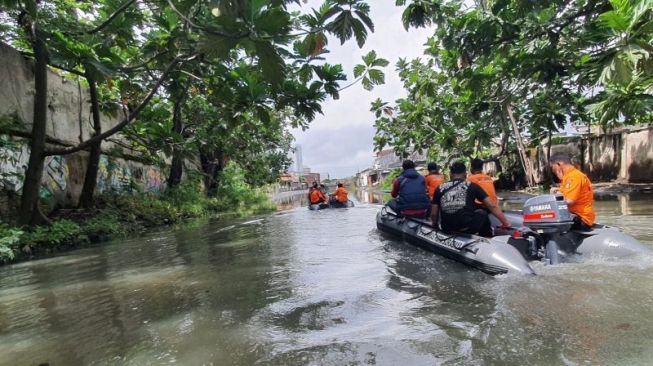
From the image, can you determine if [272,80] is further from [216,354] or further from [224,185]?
[224,185]

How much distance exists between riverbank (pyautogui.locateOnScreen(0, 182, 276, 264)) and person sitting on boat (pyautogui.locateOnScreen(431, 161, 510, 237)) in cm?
748

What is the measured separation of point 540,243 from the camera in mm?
5992


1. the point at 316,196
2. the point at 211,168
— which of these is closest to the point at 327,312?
the point at 316,196

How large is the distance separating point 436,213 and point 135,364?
5.00 m

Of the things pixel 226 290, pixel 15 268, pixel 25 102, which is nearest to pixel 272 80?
pixel 226 290

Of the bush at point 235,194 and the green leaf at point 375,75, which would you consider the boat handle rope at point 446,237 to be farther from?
the bush at point 235,194

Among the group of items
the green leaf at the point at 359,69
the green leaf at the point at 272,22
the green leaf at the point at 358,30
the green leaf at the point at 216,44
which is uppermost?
the green leaf at the point at 359,69

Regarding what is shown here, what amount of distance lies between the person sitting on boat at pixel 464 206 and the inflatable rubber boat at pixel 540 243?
8.4 inches

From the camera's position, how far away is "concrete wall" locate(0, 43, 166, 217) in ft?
32.0

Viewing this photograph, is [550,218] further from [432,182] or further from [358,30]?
[432,182]

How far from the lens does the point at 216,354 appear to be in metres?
3.43

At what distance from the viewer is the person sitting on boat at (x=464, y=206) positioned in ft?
20.6

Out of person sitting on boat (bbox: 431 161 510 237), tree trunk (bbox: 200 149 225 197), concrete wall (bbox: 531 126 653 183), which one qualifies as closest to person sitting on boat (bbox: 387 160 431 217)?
person sitting on boat (bbox: 431 161 510 237)

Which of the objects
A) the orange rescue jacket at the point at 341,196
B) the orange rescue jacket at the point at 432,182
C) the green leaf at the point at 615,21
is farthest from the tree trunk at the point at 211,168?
the green leaf at the point at 615,21
